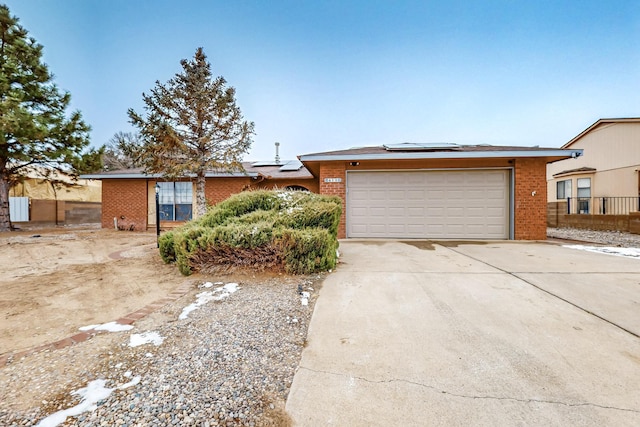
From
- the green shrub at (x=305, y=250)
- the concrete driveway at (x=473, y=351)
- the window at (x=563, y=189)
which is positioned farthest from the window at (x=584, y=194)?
the green shrub at (x=305, y=250)

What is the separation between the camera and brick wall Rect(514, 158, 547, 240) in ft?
25.7

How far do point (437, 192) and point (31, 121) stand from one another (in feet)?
47.5

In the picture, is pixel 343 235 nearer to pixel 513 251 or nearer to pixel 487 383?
pixel 513 251

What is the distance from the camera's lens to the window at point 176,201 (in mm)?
12516

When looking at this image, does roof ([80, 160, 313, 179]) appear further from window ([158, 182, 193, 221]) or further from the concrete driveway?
the concrete driveway

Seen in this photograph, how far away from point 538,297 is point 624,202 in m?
15.1

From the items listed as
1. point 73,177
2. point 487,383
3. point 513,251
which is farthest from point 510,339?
point 73,177

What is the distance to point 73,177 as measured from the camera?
12.7 meters

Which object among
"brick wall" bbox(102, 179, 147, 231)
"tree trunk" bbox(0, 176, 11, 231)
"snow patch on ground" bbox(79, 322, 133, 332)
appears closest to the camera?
"snow patch on ground" bbox(79, 322, 133, 332)

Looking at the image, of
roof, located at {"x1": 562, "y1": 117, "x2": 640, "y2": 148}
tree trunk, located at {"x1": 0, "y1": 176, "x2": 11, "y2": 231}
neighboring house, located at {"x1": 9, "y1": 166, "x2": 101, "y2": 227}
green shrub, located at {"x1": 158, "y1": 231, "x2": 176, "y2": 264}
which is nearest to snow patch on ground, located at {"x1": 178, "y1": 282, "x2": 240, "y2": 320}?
green shrub, located at {"x1": 158, "y1": 231, "x2": 176, "y2": 264}

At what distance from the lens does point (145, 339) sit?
225cm

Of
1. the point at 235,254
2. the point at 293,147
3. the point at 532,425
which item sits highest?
the point at 293,147

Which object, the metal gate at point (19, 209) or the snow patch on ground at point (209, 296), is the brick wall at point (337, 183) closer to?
the snow patch on ground at point (209, 296)

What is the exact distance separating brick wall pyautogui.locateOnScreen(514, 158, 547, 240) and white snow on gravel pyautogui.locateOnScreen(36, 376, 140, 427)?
31.1 feet
